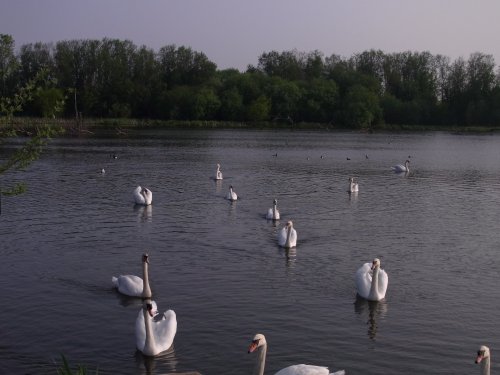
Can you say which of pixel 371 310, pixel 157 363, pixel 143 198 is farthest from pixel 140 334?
pixel 143 198

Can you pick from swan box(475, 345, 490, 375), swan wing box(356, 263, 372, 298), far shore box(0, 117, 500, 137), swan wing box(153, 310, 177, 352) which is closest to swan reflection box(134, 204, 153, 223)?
swan wing box(356, 263, 372, 298)

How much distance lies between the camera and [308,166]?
161 ft

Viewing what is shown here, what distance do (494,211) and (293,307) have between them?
17.2 metres

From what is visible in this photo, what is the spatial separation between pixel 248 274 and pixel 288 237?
3.26 meters

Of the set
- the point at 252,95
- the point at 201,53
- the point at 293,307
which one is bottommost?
the point at 293,307

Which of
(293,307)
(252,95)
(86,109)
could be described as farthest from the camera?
(252,95)

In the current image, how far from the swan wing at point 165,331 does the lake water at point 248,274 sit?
0.76ft

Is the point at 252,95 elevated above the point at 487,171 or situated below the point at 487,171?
above

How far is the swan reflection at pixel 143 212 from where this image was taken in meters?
25.7

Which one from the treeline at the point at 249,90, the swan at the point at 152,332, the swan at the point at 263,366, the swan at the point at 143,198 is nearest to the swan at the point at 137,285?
the swan at the point at 152,332

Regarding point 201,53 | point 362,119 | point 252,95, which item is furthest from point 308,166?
point 201,53

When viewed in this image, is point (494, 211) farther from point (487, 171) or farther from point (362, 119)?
point (362, 119)

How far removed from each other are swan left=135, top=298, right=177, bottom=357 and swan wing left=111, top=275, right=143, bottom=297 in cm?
268

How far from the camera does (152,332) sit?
12.4m
